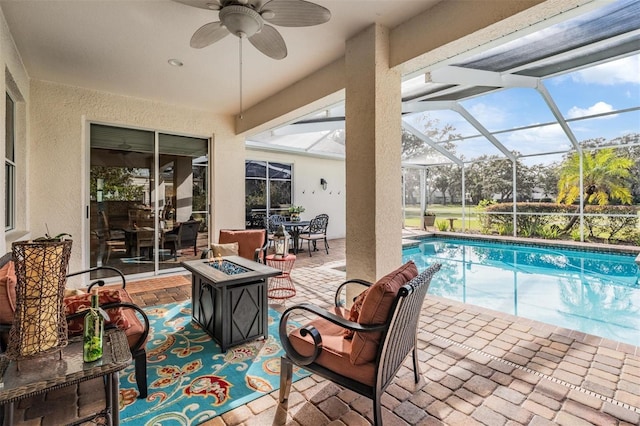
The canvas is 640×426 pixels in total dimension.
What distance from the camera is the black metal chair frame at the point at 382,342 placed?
1.60 metres

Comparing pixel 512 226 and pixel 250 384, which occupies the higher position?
pixel 512 226

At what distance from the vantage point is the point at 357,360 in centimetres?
167

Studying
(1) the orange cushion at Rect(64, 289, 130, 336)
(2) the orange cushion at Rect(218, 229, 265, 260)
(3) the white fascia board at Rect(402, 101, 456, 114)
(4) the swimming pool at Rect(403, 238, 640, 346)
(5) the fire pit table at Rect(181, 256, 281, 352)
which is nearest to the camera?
(1) the orange cushion at Rect(64, 289, 130, 336)

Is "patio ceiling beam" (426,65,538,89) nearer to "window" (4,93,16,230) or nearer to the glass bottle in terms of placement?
the glass bottle

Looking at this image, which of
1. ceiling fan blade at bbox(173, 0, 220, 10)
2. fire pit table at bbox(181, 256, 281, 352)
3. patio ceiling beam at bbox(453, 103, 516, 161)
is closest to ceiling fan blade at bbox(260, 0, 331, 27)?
ceiling fan blade at bbox(173, 0, 220, 10)

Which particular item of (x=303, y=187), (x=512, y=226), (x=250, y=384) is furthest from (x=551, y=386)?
(x=512, y=226)

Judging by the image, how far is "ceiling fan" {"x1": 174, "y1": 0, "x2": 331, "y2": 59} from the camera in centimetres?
220

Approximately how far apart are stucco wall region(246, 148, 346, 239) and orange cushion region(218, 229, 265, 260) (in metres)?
4.60

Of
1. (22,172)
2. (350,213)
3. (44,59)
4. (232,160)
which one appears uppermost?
(44,59)

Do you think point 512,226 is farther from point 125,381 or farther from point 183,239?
point 125,381

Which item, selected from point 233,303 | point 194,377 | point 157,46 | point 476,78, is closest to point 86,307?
point 194,377

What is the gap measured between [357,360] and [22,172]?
16.6 ft

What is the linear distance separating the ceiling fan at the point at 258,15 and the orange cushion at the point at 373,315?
6.30ft

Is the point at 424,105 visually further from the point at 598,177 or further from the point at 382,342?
the point at 598,177
